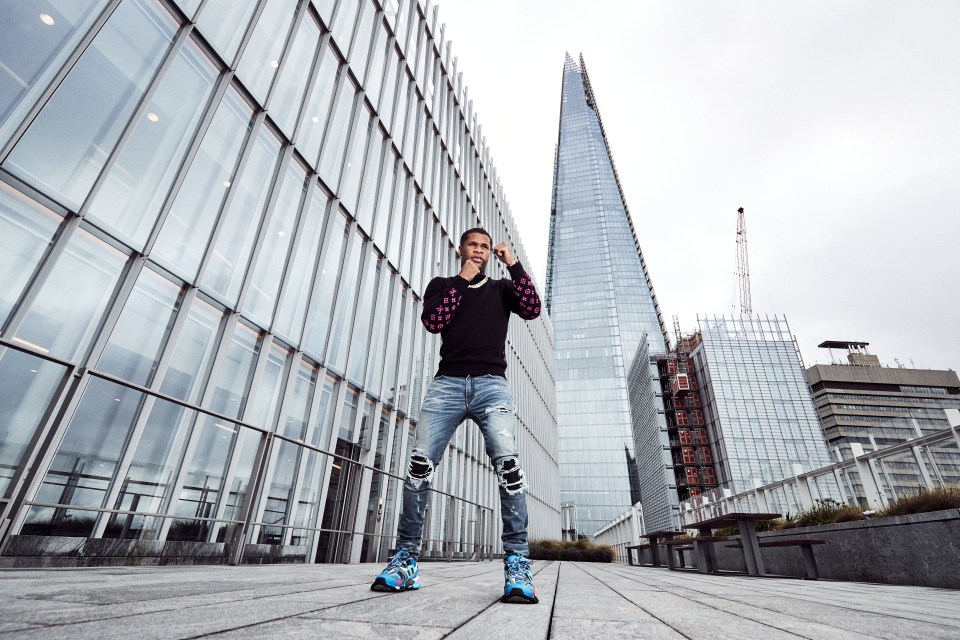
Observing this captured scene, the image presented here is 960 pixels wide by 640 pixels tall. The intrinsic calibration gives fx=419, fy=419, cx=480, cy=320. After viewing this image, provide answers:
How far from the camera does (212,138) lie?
20.5ft

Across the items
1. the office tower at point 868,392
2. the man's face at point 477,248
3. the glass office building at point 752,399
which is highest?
the office tower at point 868,392

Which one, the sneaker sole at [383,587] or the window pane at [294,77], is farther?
the window pane at [294,77]

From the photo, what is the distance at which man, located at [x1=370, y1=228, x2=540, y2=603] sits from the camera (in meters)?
2.19

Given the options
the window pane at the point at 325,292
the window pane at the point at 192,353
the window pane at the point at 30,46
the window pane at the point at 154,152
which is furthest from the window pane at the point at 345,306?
the window pane at the point at 30,46

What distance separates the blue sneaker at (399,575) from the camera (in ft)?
6.56

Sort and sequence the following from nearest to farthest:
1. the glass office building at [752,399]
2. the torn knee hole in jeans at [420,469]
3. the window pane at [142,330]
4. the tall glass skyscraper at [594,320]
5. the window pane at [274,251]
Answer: the torn knee hole in jeans at [420,469] < the window pane at [142,330] < the window pane at [274,251] < the glass office building at [752,399] < the tall glass skyscraper at [594,320]

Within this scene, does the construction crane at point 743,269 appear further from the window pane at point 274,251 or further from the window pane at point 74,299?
the window pane at point 74,299

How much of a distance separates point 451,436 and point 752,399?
53.2 m

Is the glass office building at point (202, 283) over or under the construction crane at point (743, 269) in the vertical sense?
under

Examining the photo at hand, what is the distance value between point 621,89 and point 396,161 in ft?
592

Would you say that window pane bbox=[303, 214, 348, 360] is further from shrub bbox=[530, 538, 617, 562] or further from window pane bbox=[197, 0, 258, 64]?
shrub bbox=[530, 538, 617, 562]

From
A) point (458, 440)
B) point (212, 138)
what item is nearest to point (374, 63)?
point (212, 138)

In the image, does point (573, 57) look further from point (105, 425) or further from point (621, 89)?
point (105, 425)

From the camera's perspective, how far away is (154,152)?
5.39 m
